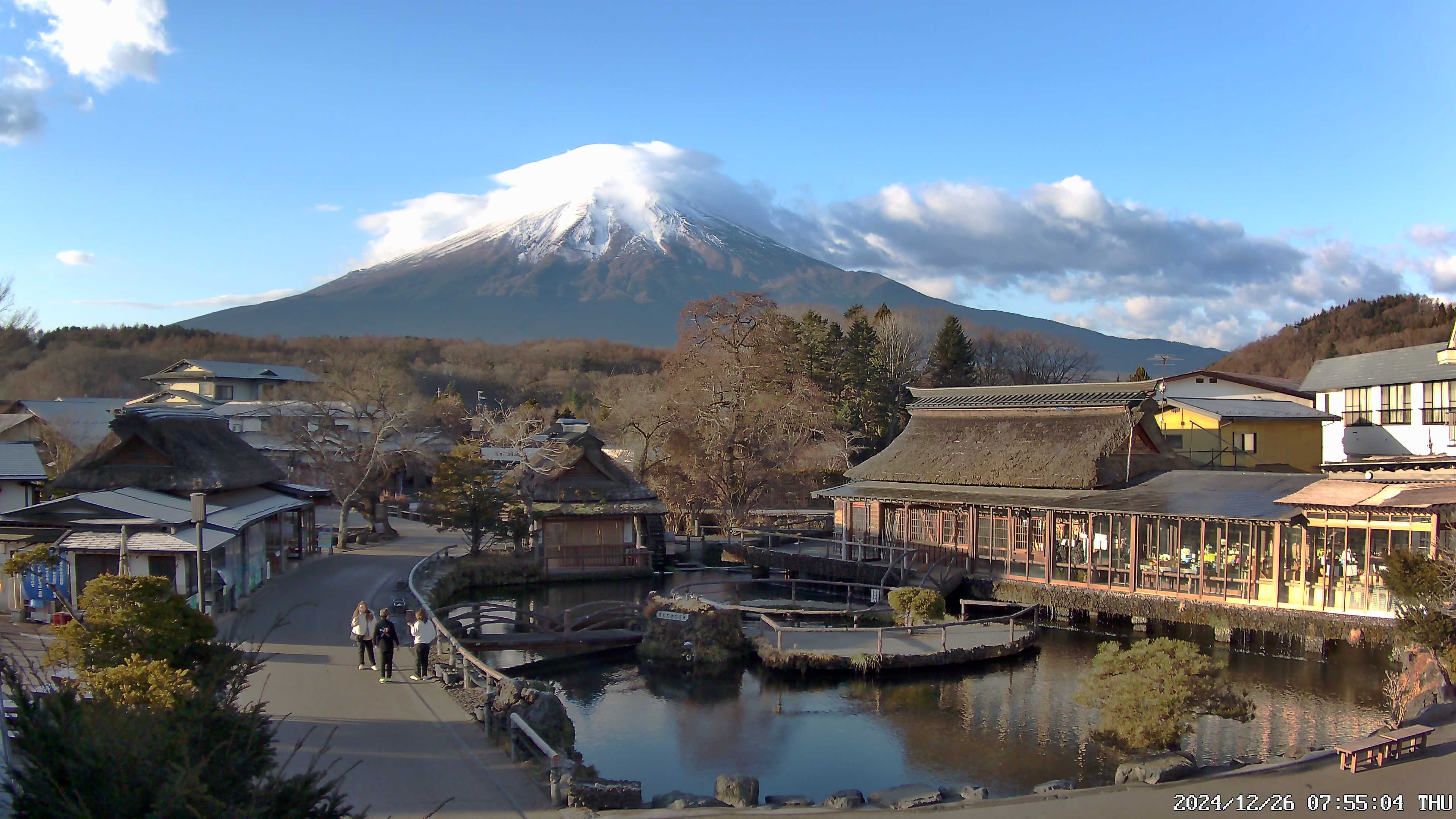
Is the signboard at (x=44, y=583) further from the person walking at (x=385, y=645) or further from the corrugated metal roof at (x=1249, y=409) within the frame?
the corrugated metal roof at (x=1249, y=409)

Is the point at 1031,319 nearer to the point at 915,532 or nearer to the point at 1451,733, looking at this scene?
the point at 915,532

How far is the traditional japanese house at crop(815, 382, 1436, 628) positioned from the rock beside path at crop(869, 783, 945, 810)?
12361 millimetres

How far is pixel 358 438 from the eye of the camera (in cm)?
3056

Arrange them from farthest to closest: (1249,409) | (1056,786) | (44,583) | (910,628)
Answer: (1249,409) < (910,628) < (44,583) < (1056,786)

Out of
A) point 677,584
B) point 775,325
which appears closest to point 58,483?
point 677,584

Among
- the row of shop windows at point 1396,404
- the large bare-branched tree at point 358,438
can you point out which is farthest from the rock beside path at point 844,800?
the row of shop windows at point 1396,404

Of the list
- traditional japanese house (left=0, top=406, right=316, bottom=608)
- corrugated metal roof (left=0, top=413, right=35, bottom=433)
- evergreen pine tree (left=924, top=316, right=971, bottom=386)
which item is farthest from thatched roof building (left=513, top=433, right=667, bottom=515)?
evergreen pine tree (left=924, top=316, right=971, bottom=386)

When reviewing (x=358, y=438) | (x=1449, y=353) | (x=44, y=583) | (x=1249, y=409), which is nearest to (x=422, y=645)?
(x=44, y=583)

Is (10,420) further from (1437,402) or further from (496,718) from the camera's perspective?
(1437,402)

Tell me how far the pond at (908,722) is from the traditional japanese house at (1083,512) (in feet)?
6.13

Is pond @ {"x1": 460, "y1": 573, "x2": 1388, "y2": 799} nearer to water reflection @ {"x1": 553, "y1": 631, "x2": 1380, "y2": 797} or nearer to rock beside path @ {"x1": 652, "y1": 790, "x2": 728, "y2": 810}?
water reflection @ {"x1": 553, "y1": 631, "x2": 1380, "y2": 797}

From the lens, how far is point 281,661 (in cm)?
1361

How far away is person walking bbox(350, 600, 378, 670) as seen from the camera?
13539 mm

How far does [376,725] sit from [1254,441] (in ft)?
106
